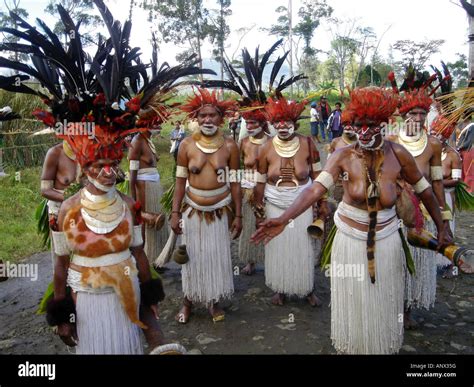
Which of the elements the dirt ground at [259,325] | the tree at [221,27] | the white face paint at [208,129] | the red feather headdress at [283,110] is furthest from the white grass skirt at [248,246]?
the tree at [221,27]

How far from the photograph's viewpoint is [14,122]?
1198 cm

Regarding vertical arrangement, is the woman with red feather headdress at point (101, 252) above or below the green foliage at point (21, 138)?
below

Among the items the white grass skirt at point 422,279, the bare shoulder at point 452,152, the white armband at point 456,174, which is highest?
the bare shoulder at point 452,152

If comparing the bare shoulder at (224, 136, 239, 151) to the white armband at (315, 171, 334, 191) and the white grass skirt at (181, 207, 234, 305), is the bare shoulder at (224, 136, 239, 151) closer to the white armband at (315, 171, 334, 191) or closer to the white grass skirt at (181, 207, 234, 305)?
the white grass skirt at (181, 207, 234, 305)

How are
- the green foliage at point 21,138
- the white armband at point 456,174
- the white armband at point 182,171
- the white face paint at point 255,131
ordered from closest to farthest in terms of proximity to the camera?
the white armband at point 182,171 → the white armband at point 456,174 → the white face paint at point 255,131 → the green foliage at point 21,138

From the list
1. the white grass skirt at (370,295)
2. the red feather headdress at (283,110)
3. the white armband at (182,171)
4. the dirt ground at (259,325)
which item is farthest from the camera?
the red feather headdress at (283,110)

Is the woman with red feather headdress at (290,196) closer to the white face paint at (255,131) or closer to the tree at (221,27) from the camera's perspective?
the white face paint at (255,131)

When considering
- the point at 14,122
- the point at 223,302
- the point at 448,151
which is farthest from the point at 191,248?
the point at 14,122

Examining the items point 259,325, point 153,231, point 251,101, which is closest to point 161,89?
point 251,101

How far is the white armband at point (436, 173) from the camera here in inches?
159

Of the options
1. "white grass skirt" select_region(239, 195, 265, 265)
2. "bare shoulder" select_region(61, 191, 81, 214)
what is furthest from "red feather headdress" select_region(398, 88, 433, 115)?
"bare shoulder" select_region(61, 191, 81, 214)

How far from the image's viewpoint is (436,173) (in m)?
4.05
